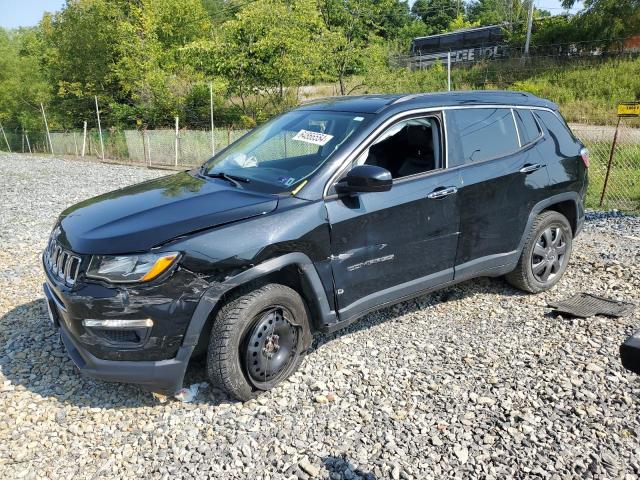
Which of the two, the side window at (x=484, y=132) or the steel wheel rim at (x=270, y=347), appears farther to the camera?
the side window at (x=484, y=132)

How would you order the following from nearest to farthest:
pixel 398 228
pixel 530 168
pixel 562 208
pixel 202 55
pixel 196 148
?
pixel 398 228, pixel 530 168, pixel 562 208, pixel 196 148, pixel 202 55

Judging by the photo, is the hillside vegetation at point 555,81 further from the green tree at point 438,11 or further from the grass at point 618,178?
the green tree at point 438,11

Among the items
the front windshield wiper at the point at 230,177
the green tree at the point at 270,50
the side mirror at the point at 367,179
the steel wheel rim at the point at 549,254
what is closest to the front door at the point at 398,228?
the side mirror at the point at 367,179

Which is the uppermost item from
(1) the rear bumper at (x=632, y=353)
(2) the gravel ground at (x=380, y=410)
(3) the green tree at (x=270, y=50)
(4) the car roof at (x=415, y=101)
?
(3) the green tree at (x=270, y=50)

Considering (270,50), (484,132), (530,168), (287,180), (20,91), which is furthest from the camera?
(20,91)

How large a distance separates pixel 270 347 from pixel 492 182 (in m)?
2.25

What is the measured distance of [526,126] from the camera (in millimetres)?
4699

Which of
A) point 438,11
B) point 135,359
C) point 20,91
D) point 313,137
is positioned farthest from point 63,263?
point 438,11

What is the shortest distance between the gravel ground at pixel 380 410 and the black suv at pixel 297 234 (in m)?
0.33

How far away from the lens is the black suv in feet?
9.71

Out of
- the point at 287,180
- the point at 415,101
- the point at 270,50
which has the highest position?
the point at 270,50

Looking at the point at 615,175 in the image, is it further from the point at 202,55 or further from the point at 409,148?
the point at 202,55

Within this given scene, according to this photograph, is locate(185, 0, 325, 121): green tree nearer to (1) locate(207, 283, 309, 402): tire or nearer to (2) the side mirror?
(2) the side mirror

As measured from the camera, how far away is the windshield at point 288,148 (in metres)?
3.64
